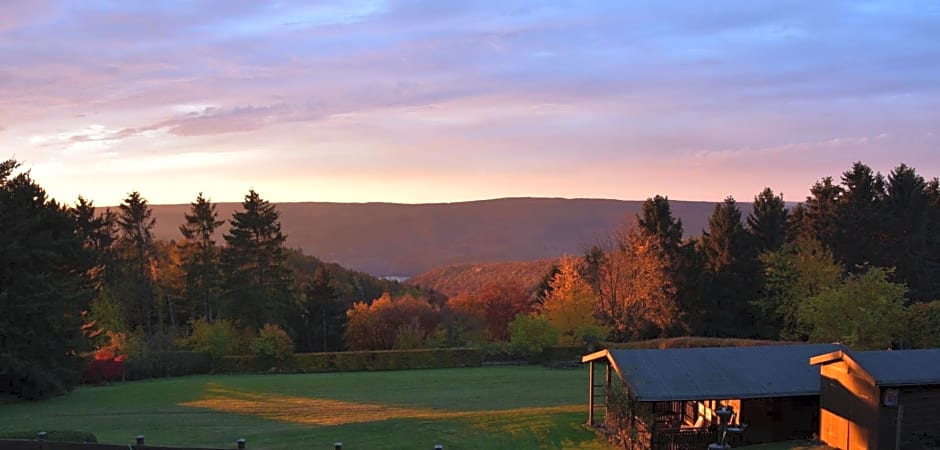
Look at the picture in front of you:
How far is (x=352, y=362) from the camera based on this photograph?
55188mm

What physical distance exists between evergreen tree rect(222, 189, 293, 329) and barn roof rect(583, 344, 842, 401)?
44779 millimetres

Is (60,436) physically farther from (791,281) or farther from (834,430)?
(791,281)

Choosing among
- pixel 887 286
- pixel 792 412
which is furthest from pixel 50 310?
pixel 887 286

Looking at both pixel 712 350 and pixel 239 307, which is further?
pixel 239 307

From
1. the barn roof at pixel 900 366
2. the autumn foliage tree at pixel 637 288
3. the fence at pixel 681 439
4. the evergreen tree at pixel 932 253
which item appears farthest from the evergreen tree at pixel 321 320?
the barn roof at pixel 900 366

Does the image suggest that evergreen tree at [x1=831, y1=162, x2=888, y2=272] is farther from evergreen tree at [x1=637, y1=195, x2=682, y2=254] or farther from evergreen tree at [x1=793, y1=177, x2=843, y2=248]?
evergreen tree at [x1=637, y1=195, x2=682, y2=254]

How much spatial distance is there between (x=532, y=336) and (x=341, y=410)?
1062 inches

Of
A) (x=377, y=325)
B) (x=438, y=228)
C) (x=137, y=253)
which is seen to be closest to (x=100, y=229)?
(x=137, y=253)

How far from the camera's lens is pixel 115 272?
207 feet

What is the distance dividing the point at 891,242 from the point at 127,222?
6153cm

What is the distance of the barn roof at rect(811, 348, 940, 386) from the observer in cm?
1709

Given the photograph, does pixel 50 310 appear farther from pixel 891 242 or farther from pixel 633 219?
pixel 891 242

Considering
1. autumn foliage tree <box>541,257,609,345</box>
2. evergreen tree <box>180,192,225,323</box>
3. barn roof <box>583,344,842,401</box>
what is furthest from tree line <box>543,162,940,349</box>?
evergreen tree <box>180,192,225,323</box>

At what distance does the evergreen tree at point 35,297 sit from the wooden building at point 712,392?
29.2 meters
